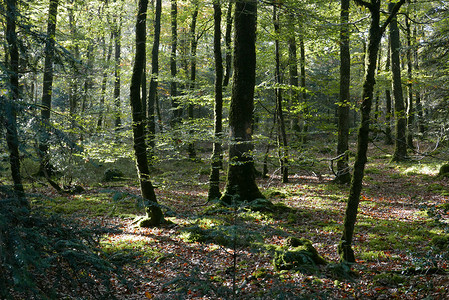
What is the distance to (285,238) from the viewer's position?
6.33 metres

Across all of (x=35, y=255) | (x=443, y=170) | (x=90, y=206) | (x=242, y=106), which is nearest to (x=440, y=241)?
(x=242, y=106)

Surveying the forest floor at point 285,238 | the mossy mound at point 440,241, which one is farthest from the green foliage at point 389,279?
the mossy mound at point 440,241

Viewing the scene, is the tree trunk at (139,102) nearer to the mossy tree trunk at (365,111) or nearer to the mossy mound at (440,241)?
the mossy tree trunk at (365,111)

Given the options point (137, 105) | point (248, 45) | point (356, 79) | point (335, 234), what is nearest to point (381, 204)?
point (335, 234)

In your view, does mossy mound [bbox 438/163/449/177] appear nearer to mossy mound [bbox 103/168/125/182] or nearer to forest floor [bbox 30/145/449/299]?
forest floor [bbox 30/145/449/299]

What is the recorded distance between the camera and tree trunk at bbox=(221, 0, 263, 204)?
→ 7.87 metres

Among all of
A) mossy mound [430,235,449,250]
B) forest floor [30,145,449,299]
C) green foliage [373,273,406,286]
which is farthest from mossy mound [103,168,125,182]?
mossy mound [430,235,449,250]

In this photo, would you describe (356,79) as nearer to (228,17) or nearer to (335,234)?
(228,17)

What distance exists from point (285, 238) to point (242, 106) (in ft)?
11.6

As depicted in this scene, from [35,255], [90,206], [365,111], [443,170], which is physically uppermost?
[365,111]

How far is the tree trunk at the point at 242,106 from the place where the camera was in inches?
310

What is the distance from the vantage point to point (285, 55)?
1333cm

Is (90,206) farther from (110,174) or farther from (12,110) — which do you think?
(12,110)

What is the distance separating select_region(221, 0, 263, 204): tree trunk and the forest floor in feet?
2.48
